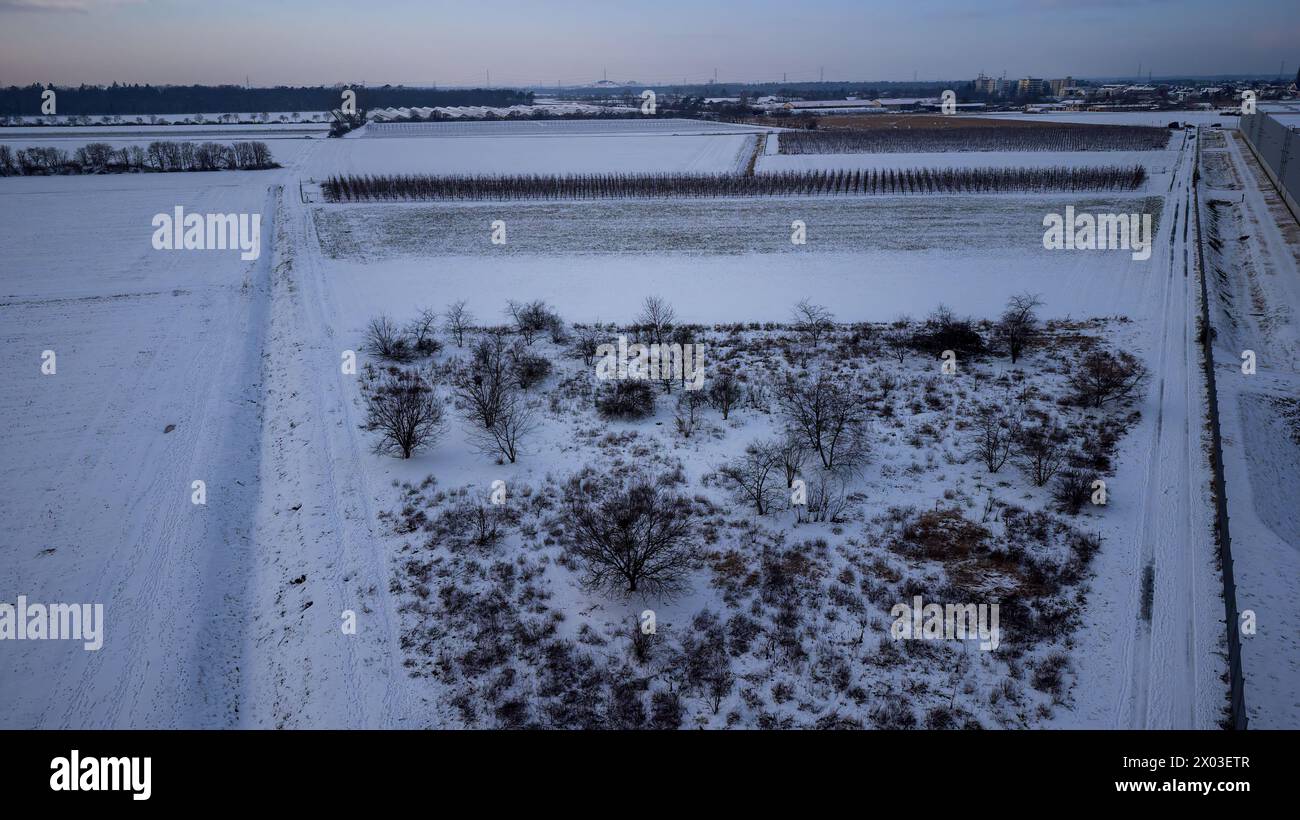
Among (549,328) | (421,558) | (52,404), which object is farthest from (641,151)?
(421,558)

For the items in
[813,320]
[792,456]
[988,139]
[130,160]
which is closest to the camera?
[792,456]

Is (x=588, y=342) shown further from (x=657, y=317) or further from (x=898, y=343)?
(x=898, y=343)

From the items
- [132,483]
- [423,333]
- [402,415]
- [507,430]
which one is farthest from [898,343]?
[132,483]

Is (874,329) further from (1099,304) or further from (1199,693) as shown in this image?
(1199,693)

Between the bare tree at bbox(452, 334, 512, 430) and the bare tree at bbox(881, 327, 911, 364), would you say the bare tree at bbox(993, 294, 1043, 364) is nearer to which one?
the bare tree at bbox(881, 327, 911, 364)

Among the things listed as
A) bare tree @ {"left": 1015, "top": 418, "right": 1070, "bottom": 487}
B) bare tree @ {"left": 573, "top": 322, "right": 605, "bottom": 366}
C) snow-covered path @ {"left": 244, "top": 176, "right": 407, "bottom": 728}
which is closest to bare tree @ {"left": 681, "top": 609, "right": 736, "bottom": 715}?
snow-covered path @ {"left": 244, "top": 176, "right": 407, "bottom": 728}


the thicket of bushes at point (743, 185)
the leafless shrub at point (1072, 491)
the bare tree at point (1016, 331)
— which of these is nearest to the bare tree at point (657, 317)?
the bare tree at point (1016, 331)
